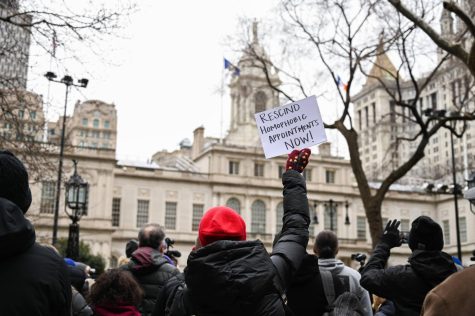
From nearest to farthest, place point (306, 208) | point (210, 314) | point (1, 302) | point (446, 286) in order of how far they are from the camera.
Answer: point (446, 286), point (1, 302), point (210, 314), point (306, 208)

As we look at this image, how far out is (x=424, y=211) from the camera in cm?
5916

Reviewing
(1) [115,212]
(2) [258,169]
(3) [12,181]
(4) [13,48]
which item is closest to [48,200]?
(1) [115,212]

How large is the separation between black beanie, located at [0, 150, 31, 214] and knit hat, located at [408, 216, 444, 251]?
110 inches

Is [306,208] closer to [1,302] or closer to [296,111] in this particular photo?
[296,111]

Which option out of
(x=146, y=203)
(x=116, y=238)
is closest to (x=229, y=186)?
(x=146, y=203)

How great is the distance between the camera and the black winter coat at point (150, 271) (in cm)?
514

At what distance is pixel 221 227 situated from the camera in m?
3.08

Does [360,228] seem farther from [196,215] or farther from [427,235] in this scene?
[427,235]

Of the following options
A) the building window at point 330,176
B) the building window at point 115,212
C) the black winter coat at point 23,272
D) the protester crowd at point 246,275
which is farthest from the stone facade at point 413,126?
the building window at point 115,212

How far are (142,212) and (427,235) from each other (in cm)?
4646

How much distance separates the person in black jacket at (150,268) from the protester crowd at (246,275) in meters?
0.51

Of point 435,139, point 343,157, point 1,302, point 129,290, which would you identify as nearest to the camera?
point 1,302

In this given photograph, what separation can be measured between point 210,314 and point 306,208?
2.78ft

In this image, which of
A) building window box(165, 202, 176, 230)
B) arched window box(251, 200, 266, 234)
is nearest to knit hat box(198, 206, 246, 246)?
building window box(165, 202, 176, 230)
